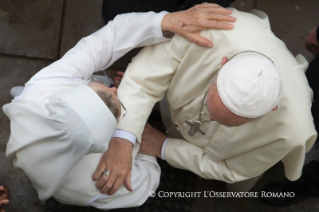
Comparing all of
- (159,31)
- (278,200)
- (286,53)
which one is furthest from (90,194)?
(278,200)

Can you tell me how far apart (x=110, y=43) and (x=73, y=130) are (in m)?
0.92

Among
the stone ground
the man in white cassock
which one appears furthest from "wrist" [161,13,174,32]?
the stone ground

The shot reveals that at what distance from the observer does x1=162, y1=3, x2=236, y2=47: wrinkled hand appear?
159 cm

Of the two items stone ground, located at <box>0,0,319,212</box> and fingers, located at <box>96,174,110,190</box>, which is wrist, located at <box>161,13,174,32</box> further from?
stone ground, located at <box>0,0,319,212</box>

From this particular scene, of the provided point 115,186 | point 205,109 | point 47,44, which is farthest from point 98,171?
point 47,44

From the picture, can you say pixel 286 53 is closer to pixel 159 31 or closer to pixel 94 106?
pixel 159 31

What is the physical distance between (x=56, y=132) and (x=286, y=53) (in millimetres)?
1304

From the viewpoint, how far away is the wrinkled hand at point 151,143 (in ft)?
7.70

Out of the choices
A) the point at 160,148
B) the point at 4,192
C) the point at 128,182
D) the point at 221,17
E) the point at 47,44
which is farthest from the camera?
the point at 47,44

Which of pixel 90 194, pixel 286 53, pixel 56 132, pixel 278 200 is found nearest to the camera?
pixel 56 132

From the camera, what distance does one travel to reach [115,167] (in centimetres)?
189

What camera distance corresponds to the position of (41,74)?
1641mm

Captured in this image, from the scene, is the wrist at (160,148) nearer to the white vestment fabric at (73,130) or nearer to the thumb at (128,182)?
the white vestment fabric at (73,130)

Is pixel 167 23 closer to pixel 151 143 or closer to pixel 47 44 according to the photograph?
pixel 151 143
